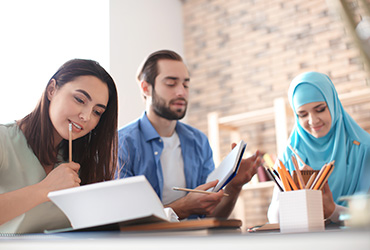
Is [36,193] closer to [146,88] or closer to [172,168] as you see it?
[172,168]

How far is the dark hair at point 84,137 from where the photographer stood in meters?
1.36

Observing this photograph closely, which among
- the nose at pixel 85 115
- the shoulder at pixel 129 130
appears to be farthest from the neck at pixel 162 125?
the nose at pixel 85 115

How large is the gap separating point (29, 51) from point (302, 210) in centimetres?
240

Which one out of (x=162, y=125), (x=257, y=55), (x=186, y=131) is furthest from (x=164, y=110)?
Answer: (x=257, y=55)

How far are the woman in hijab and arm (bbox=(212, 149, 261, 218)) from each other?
0.88 ft

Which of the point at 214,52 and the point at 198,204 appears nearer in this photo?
the point at 198,204

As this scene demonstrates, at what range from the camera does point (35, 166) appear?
4.26 ft

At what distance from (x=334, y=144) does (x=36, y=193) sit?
1.47 metres

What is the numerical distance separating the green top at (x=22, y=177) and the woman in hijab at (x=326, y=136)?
1.15 metres

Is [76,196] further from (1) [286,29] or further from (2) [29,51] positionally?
(1) [286,29]

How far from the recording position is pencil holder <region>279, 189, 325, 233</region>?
84cm

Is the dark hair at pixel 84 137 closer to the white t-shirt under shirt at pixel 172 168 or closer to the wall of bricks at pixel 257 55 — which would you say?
the white t-shirt under shirt at pixel 172 168

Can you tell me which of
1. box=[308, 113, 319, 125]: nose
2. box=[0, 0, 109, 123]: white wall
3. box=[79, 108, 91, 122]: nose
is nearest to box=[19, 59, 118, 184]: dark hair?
box=[79, 108, 91, 122]: nose

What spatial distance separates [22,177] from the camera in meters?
1.27
